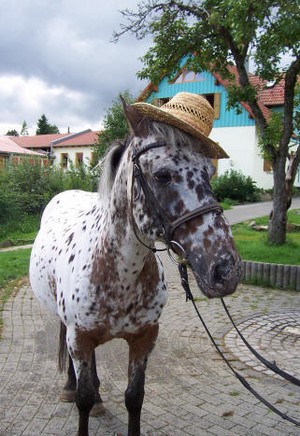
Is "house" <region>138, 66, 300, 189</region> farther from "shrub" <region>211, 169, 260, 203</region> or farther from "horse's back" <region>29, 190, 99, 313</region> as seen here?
"horse's back" <region>29, 190, 99, 313</region>

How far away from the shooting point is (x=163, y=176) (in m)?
2.00

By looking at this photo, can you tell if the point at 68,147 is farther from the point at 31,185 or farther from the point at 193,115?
the point at 193,115

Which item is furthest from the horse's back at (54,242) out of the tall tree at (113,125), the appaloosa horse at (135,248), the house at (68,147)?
the house at (68,147)

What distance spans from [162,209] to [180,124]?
427 mm

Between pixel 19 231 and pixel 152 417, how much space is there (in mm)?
12002

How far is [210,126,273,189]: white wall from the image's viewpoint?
26.0m

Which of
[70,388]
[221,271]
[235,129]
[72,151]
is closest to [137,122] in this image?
[221,271]

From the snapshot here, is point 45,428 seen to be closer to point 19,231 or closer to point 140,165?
point 140,165

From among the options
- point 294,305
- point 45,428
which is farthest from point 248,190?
point 45,428

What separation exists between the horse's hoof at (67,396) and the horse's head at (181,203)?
2.08m

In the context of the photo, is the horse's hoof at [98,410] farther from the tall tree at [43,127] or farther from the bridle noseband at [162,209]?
the tall tree at [43,127]

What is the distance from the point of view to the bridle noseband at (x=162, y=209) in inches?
74.4

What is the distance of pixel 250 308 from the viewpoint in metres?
6.29

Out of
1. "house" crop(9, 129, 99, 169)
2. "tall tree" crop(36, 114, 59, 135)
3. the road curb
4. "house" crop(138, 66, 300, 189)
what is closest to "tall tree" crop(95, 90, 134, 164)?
"house" crop(138, 66, 300, 189)
